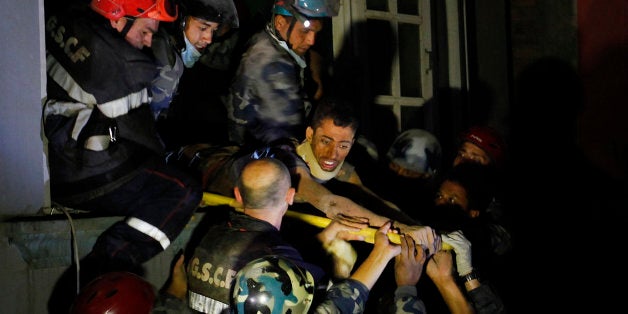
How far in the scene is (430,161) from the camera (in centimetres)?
684

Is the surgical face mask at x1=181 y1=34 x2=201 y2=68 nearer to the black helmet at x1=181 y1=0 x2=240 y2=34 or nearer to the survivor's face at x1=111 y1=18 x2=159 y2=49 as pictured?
the black helmet at x1=181 y1=0 x2=240 y2=34

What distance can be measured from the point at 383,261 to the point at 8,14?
2.81 metres

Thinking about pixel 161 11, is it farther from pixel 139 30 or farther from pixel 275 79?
pixel 275 79

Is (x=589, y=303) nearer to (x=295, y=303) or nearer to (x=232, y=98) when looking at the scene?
(x=232, y=98)

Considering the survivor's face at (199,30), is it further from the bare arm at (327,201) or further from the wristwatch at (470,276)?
the wristwatch at (470,276)

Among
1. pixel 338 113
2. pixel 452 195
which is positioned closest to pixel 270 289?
pixel 338 113

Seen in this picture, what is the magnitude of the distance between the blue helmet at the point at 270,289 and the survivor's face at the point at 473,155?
3.49 m

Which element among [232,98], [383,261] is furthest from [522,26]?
[383,261]

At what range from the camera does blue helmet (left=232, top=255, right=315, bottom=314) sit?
3.68 metres

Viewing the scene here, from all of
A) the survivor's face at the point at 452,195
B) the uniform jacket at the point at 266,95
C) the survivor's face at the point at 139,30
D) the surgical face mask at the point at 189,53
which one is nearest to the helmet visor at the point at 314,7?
the uniform jacket at the point at 266,95

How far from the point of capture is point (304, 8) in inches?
230

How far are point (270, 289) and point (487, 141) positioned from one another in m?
3.90

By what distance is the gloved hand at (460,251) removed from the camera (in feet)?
17.9

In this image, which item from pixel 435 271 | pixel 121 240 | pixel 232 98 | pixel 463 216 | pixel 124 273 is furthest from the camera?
pixel 463 216
